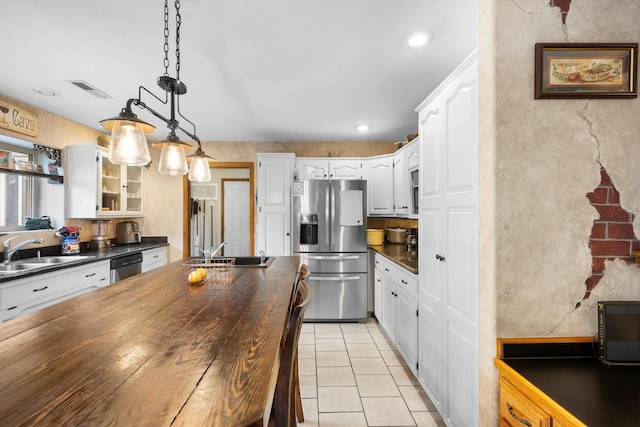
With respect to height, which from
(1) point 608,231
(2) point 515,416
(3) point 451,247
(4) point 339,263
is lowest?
(2) point 515,416

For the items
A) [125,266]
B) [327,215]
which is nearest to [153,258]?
[125,266]

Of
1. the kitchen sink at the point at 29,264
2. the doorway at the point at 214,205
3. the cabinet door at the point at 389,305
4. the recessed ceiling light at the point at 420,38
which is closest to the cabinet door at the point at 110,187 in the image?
the kitchen sink at the point at 29,264

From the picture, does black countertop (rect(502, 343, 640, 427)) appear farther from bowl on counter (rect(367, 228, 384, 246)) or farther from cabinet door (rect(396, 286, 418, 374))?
bowl on counter (rect(367, 228, 384, 246))

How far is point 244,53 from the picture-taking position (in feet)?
7.76

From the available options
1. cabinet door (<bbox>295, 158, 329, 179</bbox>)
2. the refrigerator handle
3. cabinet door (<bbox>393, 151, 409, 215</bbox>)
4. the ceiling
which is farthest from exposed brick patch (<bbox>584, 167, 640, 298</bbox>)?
cabinet door (<bbox>295, 158, 329, 179</bbox>)

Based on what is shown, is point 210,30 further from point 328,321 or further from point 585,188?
point 328,321

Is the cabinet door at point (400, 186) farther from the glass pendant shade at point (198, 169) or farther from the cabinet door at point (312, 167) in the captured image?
the glass pendant shade at point (198, 169)

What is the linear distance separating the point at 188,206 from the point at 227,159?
0.94 meters

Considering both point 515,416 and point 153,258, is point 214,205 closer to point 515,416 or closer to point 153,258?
point 153,258

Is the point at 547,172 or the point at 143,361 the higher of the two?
the point at 547,172

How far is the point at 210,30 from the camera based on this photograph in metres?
2.07

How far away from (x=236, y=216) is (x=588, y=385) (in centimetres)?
636

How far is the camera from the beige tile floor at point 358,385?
7.22ft

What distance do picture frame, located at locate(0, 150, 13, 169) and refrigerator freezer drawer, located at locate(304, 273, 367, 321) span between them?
3.43 m
